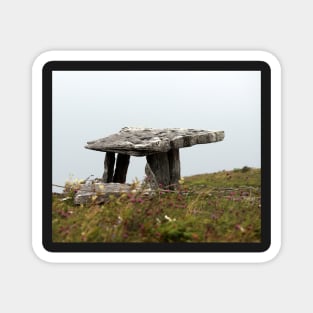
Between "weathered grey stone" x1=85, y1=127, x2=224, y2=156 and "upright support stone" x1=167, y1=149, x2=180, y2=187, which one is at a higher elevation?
"weathered grey stone" x1=85, y1=127, x2=224, y2=156

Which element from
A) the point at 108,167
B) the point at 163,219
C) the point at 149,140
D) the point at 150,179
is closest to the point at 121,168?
the point at 108,167

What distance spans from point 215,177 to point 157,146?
3.96 feet

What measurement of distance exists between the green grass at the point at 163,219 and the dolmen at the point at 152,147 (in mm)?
1421

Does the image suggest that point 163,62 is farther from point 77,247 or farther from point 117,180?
point 117,180

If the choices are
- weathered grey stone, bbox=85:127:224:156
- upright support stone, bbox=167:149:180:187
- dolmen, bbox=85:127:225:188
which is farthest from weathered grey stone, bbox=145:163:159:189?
upright support stone, bbox=167:149:180:187

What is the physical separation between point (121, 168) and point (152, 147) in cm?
98

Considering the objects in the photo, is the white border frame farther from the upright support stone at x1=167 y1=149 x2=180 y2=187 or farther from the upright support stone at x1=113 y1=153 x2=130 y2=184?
the upright support stone at x1=167 y1=149 x2=180 y2=187

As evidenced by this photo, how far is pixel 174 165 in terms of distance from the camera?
978 cm

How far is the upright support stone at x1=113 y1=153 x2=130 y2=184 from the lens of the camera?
9734 millimetres

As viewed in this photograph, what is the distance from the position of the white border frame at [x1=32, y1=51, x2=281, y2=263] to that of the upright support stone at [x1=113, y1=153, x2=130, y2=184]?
3.02 m
